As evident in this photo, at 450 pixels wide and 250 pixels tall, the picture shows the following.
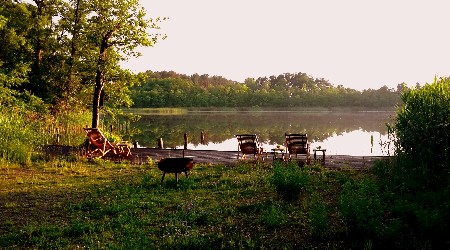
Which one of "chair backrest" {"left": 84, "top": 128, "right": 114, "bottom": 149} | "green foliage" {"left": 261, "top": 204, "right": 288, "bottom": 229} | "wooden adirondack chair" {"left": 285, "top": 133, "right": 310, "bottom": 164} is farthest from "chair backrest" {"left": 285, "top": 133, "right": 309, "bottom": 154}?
"green foliage" {"left": 261, "top": 204, "right": 288, "bottom": 229}

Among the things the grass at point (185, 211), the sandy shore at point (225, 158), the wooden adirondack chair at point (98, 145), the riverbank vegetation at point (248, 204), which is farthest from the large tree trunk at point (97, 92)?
the grass at point (185, 211)

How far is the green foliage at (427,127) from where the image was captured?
8.44 m

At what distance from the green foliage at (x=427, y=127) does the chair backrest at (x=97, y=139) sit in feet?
30.5

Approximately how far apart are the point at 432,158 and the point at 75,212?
7.11 metres

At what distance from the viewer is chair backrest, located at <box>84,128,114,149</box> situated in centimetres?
1378

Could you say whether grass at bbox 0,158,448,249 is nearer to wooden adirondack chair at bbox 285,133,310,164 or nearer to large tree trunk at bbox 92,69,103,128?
wooden adirondack chair at bbox 285,133,310,164

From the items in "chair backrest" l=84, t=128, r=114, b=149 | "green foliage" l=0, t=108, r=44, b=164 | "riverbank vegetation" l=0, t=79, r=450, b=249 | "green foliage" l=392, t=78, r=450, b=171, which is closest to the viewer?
"riverbank vegetation" l=0, t=79, r=450, b=249

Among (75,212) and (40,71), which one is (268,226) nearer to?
(75,212)

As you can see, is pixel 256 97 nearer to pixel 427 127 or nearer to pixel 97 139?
pixel 97 139

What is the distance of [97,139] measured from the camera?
14.0 meters

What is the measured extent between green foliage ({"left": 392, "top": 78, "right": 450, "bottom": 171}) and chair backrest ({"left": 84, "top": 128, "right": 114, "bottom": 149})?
9.30 m

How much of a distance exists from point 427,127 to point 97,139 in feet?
33.5

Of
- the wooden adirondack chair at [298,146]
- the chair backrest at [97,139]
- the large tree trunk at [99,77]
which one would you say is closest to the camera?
the wooden adirondack chair at [298,146]

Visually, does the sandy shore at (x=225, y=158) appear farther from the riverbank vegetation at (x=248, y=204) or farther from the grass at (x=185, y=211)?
the grass at (x=185, y=211)
